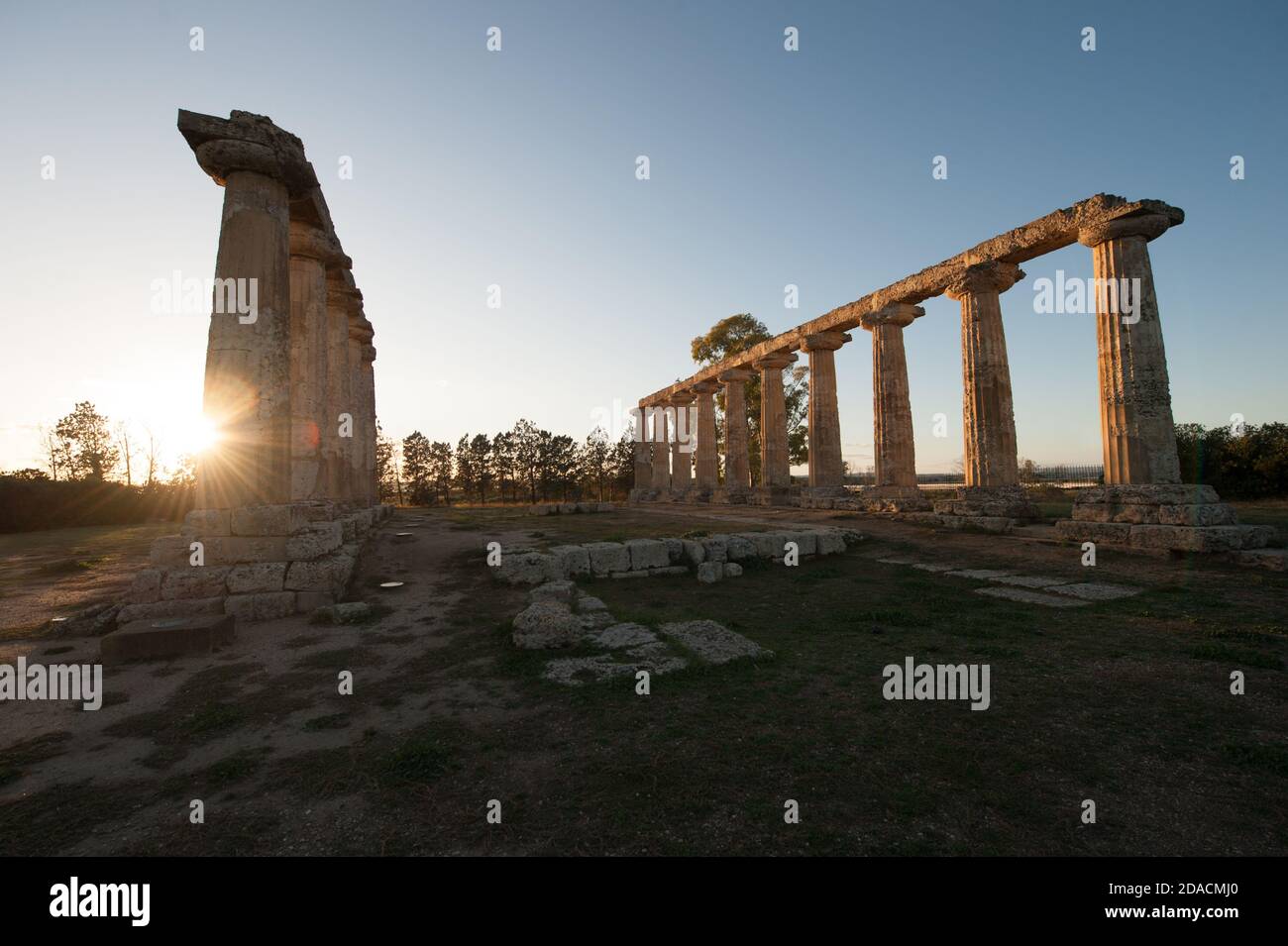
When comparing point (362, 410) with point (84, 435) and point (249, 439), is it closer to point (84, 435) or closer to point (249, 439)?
point (249, 439)

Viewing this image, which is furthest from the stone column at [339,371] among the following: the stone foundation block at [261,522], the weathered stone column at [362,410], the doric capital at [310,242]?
the stone foundation block at [261,522]

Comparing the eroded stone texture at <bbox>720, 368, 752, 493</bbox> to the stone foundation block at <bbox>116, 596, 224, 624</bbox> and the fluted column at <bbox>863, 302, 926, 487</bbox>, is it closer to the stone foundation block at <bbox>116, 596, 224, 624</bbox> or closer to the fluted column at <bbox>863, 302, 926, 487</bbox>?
the fluted column at <bbox>863, 302, 926, 487</bbox>

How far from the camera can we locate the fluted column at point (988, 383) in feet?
51.9

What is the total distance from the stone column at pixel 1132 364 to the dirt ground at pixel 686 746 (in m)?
5.95

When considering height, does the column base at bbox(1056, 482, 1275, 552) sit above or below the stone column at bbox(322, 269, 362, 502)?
below

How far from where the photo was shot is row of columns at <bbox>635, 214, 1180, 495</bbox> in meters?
12.2

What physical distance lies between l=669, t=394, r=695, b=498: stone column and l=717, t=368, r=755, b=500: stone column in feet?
15.5

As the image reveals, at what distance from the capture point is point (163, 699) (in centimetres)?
496

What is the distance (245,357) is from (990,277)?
18.4 m

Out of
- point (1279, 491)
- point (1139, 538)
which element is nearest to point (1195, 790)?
point (1139, 538)

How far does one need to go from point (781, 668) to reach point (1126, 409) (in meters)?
12.3

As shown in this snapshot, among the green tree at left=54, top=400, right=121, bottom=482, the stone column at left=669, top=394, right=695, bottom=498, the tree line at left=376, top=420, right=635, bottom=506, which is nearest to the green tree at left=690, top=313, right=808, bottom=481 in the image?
the stone column at left=669, top=394, right=695, bottom=498

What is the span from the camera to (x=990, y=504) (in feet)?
49.7

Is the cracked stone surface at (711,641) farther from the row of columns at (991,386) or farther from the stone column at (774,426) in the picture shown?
the stone column at (774,426)
